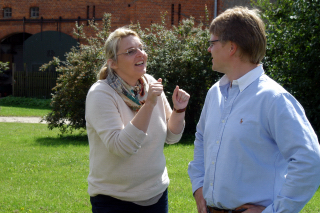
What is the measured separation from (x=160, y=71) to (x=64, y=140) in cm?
359

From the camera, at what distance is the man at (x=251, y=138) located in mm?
1843

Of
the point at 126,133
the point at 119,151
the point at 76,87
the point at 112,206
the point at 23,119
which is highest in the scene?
the point at 126,133

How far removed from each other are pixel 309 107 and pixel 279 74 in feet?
3.89

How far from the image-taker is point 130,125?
242cm

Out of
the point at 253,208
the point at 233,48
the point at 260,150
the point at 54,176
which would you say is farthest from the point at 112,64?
the point at 54,176

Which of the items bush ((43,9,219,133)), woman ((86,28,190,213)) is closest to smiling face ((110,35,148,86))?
woman ((86,28,190,213))

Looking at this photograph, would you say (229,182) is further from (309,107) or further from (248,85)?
(309,107)

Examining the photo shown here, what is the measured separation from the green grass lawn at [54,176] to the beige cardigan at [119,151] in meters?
2.54

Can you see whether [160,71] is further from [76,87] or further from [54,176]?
[54,176]

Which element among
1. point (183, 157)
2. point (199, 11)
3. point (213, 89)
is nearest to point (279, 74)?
point (183, 157)

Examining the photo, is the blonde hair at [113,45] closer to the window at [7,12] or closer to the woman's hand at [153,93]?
the woman's hand at [153,93]

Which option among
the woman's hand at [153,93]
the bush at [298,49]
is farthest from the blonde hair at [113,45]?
the bush at [298,49]

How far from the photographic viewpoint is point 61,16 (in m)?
24.3

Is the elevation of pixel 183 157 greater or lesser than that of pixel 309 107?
lesser
